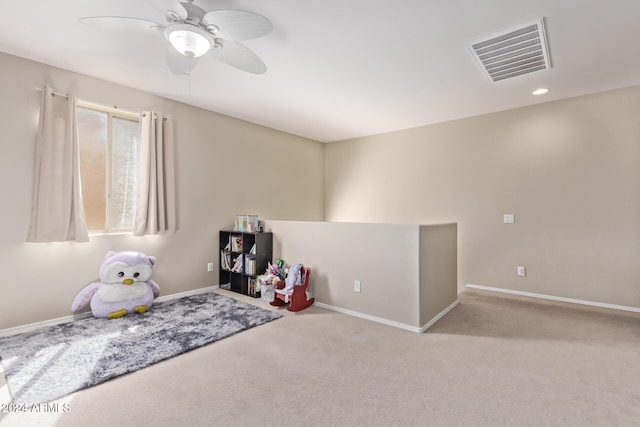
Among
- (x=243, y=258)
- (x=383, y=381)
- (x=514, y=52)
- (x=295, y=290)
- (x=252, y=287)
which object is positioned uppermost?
(x=514, y=52)

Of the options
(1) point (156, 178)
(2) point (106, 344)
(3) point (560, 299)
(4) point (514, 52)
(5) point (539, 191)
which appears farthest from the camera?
(5) point (539, 191)

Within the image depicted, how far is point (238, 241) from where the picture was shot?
421cm

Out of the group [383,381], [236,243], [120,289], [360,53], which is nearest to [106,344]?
[120,289]

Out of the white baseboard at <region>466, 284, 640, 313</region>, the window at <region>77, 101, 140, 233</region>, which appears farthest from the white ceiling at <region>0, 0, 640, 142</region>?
the white baseboard at <region>466, 284, 640, 313</region>

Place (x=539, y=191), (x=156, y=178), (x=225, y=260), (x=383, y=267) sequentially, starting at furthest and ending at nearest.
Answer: (x=225, y=260), (x=539, y=191), (x=156, y=178), (x=383, y=267)

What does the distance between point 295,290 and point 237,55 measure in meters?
2.39

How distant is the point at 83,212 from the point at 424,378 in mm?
3540

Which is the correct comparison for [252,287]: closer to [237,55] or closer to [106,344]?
[106,344]

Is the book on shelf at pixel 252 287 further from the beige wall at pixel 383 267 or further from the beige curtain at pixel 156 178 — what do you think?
the beige curtain at pixel 156 178

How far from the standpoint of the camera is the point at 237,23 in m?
1.91

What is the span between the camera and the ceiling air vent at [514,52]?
2.42 meters

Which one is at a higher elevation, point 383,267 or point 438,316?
point 383,267

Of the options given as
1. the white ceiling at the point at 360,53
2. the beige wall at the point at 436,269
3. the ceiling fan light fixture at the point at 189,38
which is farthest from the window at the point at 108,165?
the beige wall at the point at 436,269

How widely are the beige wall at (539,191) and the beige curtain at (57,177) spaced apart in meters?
4.37
